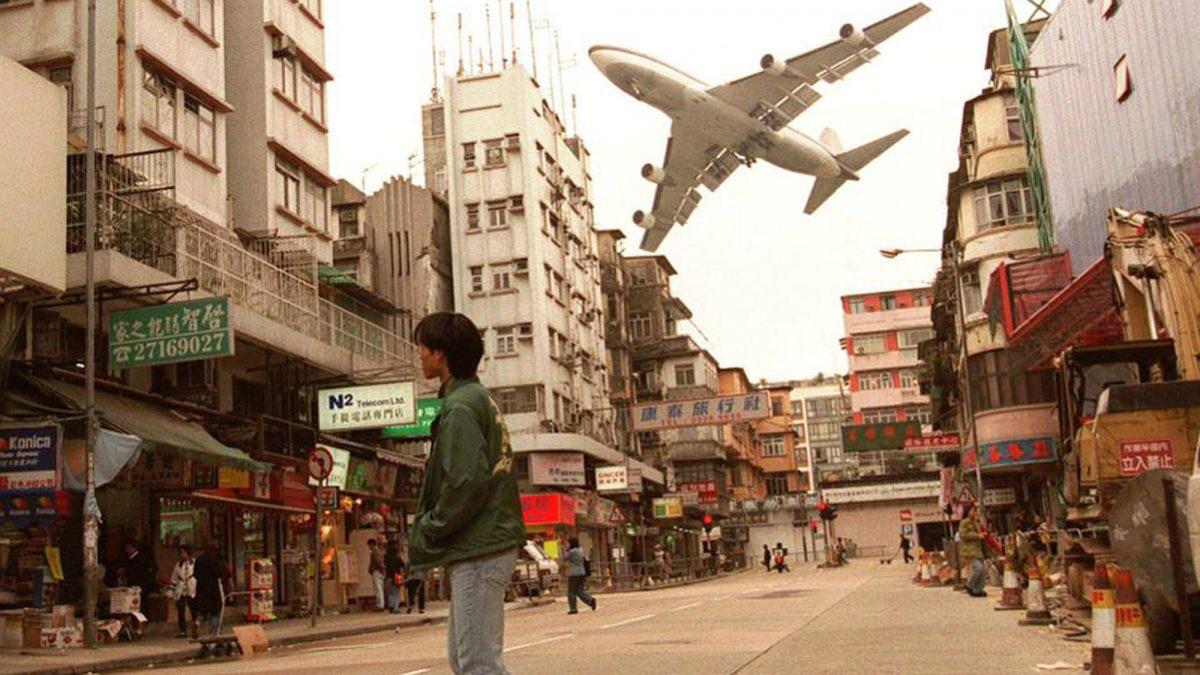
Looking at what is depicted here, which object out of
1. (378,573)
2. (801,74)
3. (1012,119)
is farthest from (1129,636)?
(1012,119)

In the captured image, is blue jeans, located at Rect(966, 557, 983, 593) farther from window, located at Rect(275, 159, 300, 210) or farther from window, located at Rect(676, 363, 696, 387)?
window, located at Rect(676, 363, 696, 387)

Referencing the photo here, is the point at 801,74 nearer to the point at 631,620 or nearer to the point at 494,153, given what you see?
the point at 631,620

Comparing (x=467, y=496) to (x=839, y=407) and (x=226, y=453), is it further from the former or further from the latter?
(x=839, y=407)

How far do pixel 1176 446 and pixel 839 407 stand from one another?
13046 centimetres

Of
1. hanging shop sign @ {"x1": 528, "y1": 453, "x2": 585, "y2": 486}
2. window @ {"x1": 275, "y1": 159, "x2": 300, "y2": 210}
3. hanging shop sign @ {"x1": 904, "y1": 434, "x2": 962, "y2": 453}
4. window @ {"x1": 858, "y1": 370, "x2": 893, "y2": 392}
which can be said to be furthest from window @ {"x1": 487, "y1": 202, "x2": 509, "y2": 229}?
window @ {"x1": 858, "y1": 370, "x2": 893, "y2": 392}

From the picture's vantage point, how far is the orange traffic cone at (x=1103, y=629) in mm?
8586

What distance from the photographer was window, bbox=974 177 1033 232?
44812mm

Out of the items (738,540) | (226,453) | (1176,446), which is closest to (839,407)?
(738,540)

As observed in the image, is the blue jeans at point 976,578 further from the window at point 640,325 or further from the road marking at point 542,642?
the window at point 640,325

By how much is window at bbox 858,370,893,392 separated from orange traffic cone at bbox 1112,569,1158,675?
95.4m

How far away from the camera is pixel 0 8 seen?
1007 inches

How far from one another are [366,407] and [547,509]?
23072mm

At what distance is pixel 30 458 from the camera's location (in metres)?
19.2

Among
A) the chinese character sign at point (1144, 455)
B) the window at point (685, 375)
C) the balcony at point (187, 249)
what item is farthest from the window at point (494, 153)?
the chinese character sign at point (1144, 455)
